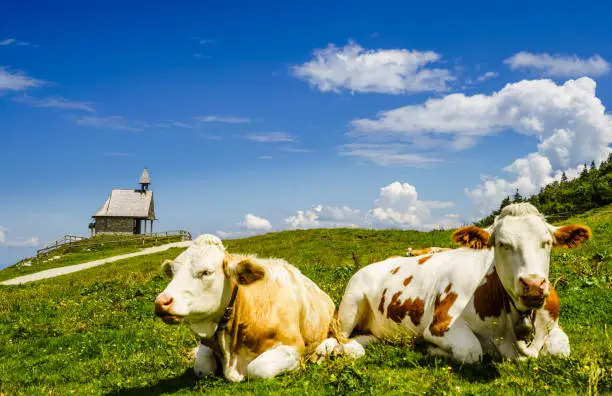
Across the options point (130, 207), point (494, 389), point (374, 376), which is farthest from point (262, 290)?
A: point (130, 207)

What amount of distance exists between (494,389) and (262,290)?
330 centimetres

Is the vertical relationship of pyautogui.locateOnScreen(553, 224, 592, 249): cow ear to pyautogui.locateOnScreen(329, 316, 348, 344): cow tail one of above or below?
above

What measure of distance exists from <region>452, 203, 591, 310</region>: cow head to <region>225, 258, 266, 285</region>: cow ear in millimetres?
2979

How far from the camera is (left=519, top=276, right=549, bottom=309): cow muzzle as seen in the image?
17.3 ft

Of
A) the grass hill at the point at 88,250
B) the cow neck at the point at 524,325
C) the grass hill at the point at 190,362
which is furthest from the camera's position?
the grass hill at the point at 88,250

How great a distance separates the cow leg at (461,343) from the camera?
6.29 meters

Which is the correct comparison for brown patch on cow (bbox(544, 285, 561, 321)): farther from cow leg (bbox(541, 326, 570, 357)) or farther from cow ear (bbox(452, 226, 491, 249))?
cow ear (bbox(452, 226, 491, 249))

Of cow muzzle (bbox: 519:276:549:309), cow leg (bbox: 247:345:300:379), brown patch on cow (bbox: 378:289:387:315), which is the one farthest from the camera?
brown patch on cow (bbox: 378:289:387:315)

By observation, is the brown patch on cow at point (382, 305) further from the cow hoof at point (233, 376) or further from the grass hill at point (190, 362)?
the cow hoof at point (233, 376)

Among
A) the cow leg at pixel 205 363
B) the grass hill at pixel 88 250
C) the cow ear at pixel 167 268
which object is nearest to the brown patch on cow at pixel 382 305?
the cow leg at pixel 205 363

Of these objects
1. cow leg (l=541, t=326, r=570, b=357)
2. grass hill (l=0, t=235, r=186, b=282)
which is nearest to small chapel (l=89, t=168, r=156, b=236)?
grass hill (l=0, t=235, r=186, b=282)

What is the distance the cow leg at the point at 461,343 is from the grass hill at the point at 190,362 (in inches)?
5.2

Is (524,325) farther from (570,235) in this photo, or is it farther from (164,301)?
(164,301)

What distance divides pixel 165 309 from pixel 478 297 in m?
3.93
